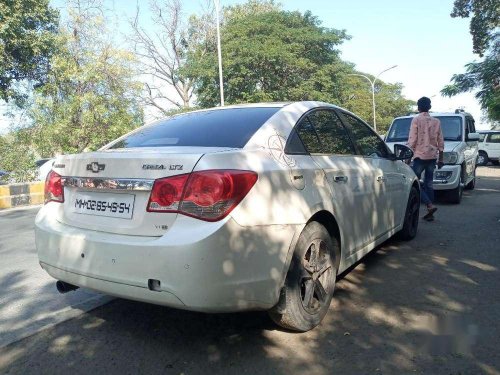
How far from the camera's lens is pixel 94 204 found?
2799 mm

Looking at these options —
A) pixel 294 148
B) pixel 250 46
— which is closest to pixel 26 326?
pixel 294 148

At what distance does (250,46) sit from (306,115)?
26.3 metres

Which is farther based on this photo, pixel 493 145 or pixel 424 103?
pixel 493 145

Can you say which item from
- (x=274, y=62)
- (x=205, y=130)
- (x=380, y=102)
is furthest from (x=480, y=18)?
(x=380, y=102)

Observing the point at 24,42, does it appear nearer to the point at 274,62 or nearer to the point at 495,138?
the point at 274,62

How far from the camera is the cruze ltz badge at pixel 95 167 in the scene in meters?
2.77

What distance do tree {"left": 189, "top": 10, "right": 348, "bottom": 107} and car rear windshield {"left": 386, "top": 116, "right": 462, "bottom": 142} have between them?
19767mm

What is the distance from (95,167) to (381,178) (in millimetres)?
2675

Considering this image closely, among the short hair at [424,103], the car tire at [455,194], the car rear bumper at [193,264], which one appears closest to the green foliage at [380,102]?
the car tire at [455,194]

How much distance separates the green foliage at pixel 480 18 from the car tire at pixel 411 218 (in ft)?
65.6

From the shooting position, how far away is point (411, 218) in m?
5.42

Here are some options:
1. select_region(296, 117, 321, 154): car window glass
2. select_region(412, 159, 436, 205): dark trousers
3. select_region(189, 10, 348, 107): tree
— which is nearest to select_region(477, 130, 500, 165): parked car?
select_region(189, 10, 348, 107): tree

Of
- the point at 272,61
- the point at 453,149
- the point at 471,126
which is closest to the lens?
the point at 453,149

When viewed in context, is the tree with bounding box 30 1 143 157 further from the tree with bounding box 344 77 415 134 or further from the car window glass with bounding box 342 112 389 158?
the tree with bounding box 344 77 415 134
